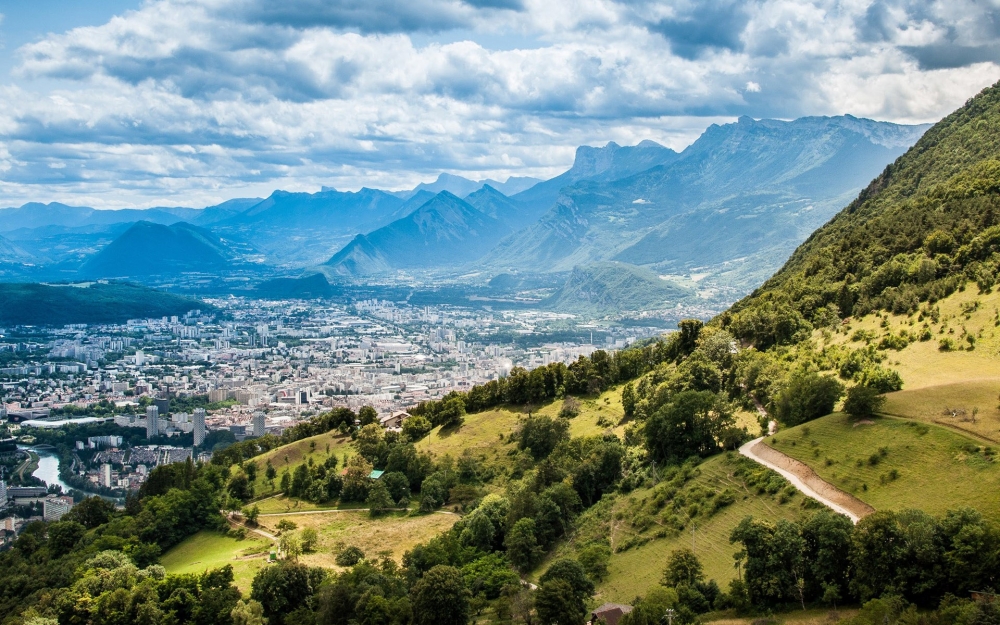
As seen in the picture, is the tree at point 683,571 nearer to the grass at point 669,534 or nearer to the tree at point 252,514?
the grass at point 669,534

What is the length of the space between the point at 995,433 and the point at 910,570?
1071cm

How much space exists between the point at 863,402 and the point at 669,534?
12635 millimetres

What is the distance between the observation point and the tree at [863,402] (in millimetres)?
39469

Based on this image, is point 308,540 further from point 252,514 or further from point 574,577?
point 574,577

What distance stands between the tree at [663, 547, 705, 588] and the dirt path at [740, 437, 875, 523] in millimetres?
7197

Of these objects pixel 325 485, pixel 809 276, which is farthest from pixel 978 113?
pixel 325 485

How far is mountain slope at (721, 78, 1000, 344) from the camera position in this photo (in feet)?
182

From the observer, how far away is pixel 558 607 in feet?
109

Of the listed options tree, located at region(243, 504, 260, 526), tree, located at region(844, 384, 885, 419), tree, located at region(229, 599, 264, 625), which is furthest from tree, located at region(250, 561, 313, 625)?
tree, located at region(844, 384, 885, 419)

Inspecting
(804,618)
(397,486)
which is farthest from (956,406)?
(397,486)

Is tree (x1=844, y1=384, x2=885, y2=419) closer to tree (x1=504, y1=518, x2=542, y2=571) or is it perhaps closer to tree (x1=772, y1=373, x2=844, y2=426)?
tree (x1=772, y1=373, x2=844, y2=426)

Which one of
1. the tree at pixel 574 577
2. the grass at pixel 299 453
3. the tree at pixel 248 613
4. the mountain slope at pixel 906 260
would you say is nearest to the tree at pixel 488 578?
the tree at pixel 574 577

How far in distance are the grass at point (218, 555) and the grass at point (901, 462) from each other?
34704 mm

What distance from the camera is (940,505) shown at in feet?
103
